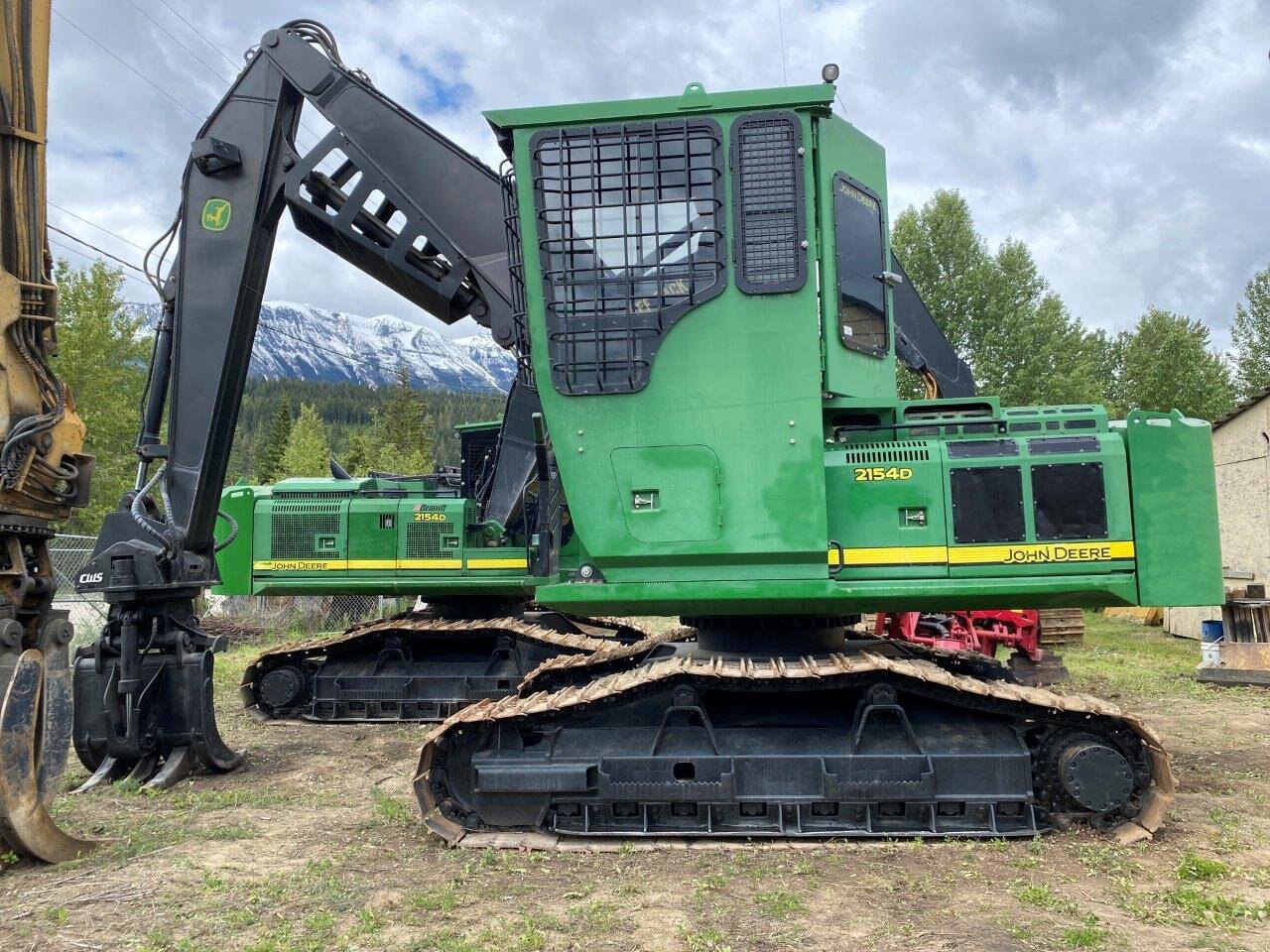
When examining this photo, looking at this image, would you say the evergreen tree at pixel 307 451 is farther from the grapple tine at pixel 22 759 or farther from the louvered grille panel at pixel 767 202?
the louvered grille panel at pixel 767 202

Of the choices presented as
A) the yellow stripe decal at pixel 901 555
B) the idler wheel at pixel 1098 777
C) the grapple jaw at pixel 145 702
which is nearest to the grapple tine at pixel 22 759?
the grapple jaw at pixel 145 702

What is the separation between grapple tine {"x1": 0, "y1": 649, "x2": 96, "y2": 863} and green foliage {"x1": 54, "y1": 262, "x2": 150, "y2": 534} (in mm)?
31849

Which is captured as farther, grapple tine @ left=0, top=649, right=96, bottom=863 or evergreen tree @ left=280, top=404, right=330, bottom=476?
evergreen tree @ left=280, top=404, right=330, bottom=476

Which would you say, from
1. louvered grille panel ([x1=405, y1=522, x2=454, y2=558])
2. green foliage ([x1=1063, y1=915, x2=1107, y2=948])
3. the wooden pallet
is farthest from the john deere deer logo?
the wooden pallet

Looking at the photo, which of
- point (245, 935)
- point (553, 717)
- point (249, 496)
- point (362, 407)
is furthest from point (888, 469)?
point (362, 407)

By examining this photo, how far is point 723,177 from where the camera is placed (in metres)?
5.85

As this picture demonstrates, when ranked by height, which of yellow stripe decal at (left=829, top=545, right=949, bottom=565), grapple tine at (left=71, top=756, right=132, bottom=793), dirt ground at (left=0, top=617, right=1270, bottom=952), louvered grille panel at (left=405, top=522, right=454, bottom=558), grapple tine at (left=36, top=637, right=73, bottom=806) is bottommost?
dirt ground at (left=0, top=617, right=1270, bottom=952)

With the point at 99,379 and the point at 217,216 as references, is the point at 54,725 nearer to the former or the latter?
the point at 217,216

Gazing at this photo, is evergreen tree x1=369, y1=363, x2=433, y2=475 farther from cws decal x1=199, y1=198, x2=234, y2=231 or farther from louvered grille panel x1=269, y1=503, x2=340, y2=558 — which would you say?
cws decal x1=199, y1=198, x2=234, y2=231

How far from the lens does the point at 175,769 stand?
24.6 ft

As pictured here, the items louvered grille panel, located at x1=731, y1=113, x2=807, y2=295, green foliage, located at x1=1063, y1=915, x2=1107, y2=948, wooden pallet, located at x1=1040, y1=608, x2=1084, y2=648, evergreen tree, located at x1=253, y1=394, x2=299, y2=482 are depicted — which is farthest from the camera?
evergreen tree, located at x1=253, y1=394, x2=299, y2=482

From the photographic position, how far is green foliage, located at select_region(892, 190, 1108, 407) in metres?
32.3

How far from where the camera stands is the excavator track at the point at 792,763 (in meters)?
5.67

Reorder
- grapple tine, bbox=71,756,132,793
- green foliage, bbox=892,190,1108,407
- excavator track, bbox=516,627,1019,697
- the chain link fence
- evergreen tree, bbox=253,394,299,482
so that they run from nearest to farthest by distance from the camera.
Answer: excavator track, bbox=516,627,1019,697, grapple tine, bbox=71,756,132,793, the chain link fence, green foliage, bbox=892,190,1108,407, evergreen tree, bbox=253,394,299,482
